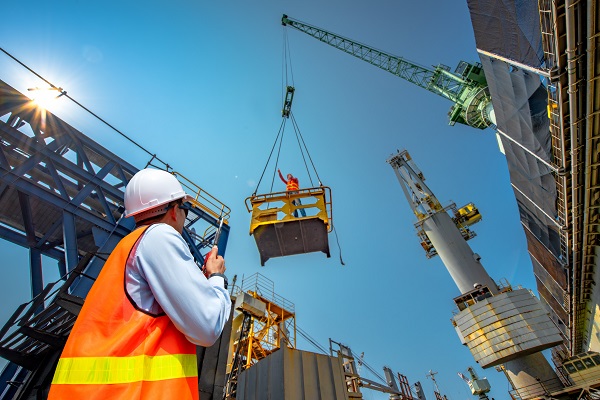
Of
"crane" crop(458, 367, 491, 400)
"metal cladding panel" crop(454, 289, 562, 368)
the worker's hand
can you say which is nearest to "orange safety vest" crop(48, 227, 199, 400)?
the worker's hand

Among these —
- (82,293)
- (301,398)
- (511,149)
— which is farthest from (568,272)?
(82,293)

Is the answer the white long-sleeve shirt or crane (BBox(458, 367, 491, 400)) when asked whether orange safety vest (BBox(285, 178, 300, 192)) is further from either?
crane (BBox(458, 367, 491, 400))

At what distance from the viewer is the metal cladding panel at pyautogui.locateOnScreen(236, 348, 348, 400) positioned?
362 inches

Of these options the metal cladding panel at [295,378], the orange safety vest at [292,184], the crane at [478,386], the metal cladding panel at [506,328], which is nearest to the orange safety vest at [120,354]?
the orange safety vest at [292,184]

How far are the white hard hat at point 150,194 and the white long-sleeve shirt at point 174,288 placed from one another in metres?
0.47

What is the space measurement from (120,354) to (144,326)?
0.14m

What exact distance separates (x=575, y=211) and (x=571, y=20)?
24.4 feet

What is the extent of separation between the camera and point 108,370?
126 cm

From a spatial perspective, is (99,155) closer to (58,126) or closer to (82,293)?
(58,126)

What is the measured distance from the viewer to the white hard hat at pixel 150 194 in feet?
6.67

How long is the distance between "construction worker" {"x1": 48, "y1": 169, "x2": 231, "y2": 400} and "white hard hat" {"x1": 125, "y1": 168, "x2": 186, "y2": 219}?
38 centimetres

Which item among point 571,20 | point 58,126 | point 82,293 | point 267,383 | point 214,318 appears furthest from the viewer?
point 267,383

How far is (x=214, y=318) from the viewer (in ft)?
4.85

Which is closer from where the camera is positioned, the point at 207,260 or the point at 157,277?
the point at 157,277
